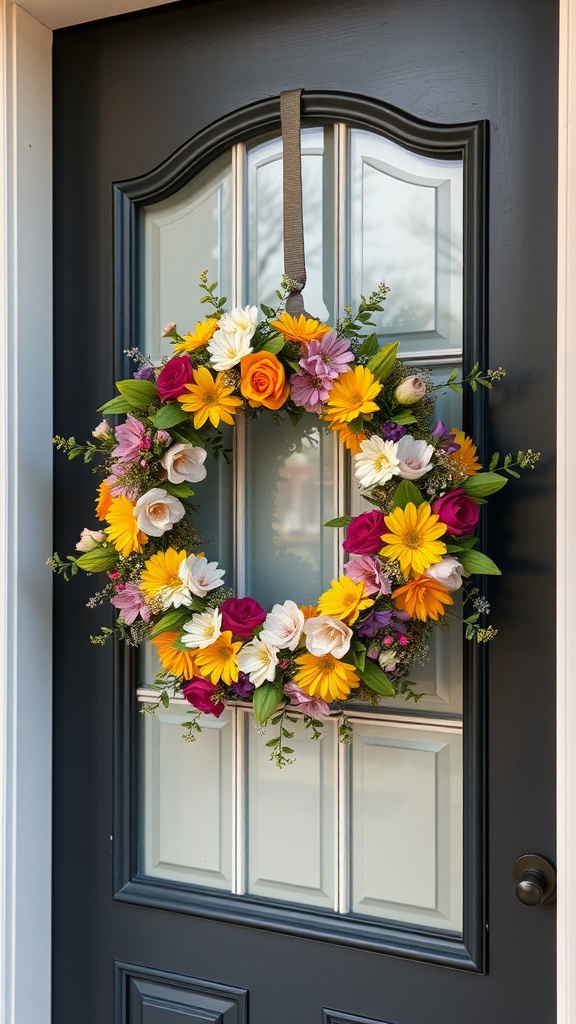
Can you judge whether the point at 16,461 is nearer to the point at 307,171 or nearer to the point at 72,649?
the point at 72,649

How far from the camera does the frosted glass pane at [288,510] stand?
3.50 ft

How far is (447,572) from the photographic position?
839 mm

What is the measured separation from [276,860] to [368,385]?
2.39 ft

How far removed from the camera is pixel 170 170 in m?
1.12

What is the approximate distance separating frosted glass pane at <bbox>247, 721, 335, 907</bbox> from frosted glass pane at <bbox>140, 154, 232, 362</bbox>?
25.7 inches

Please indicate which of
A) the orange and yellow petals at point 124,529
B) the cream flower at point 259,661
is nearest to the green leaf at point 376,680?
the cream flower at point 259,661

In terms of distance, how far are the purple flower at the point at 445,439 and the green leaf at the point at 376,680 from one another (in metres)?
0.29

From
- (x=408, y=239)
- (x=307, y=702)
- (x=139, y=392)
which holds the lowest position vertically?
(x=307, y=702)

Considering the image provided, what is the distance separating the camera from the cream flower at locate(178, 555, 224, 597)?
98 cm

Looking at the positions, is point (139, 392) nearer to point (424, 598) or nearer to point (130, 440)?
point (130, 440)

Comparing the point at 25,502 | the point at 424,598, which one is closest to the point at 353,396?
the point at 424,598

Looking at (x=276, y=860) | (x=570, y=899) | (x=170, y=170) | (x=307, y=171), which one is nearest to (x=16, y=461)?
(x=170, y=170)

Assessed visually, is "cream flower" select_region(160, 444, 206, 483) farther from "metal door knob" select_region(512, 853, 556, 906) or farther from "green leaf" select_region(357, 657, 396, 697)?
"metal door knob" select_region(512, 853, 556, 906)

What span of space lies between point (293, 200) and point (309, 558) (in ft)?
1.69
